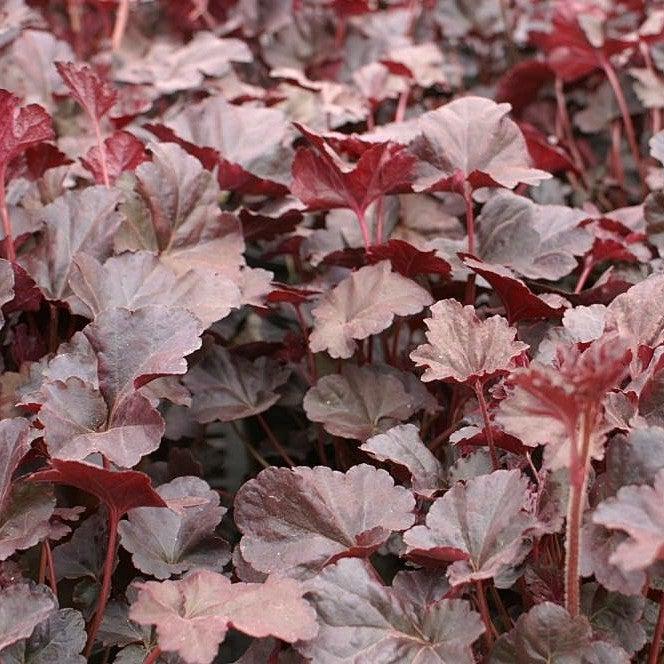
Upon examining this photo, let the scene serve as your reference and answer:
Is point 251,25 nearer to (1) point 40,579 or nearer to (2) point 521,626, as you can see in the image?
(1) point 40,579

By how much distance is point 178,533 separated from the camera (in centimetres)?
86

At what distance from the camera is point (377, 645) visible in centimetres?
69

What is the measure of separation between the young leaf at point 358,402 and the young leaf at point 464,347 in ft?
0.38

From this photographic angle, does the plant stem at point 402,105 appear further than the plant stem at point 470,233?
Yes

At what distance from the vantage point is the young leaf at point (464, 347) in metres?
0.81

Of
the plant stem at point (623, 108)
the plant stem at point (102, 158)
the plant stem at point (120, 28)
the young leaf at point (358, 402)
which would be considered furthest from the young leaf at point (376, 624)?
the plant stem at point (120, 28)

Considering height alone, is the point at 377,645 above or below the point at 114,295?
below

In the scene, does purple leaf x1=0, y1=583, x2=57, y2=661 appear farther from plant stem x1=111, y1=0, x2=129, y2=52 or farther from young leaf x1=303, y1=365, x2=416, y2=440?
plant stem x1=111, y1=0, x2=129, y2=52

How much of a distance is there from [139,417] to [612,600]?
41 cm

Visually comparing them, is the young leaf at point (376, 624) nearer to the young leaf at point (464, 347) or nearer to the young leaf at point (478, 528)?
the young leaf at point (478, 528)

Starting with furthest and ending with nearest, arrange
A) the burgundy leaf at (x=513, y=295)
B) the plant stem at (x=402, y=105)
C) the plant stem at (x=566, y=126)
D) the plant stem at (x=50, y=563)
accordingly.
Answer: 1. the plant stem at (x=566, y=126)
2. the plant stem at (x=402, y=105)
3. the burgundy leaf at (x=513, y=295)
4. the plant stem at (x=50, y=563)

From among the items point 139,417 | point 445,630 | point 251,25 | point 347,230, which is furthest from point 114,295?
point 251,25

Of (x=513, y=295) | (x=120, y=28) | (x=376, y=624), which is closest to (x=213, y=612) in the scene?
(x=376, y=624)

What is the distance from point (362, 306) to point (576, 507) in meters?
0.39
